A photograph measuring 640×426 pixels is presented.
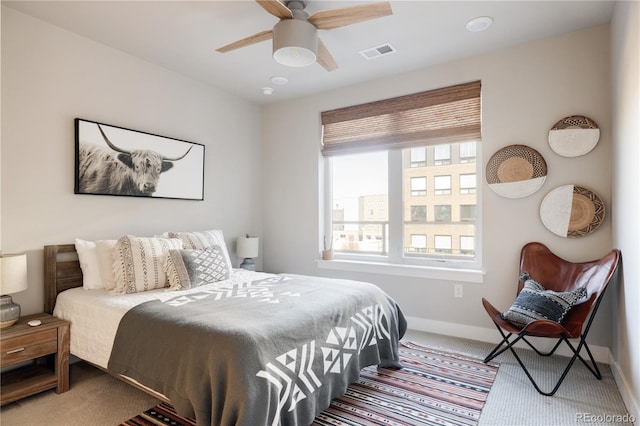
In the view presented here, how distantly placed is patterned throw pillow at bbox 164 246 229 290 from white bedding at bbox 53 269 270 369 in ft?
0.33

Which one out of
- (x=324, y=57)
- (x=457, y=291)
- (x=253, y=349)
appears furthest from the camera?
(x=457, y=291)

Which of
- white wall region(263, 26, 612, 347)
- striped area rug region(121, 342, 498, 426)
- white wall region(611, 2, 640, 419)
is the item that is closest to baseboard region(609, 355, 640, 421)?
white wall region(611, 2, 640, 419)

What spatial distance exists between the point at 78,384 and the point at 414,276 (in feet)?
9.86

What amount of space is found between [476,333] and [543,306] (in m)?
0.94

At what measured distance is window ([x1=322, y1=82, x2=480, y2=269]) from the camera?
3.49m

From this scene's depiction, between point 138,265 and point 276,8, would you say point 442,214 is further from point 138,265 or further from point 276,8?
point 138,265

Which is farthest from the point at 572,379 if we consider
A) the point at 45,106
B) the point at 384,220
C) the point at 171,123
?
the point at 45,106

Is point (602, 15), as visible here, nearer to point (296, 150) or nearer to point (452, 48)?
point (452, 48)

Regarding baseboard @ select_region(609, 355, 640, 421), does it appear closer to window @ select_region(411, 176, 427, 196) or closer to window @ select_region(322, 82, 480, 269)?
window @ select_region(322, 82, 480, 269)

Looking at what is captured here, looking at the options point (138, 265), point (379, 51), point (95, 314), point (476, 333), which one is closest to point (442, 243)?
point (476, 333)

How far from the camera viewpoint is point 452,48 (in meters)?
3.15

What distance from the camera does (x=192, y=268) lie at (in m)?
2.81

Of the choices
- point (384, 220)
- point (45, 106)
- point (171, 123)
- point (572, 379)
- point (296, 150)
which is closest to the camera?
point (572, 379)

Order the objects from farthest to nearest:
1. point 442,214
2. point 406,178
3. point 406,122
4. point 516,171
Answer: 1. point 406,178
2. point 406,122
3. point 442,214
4. point 516,171
